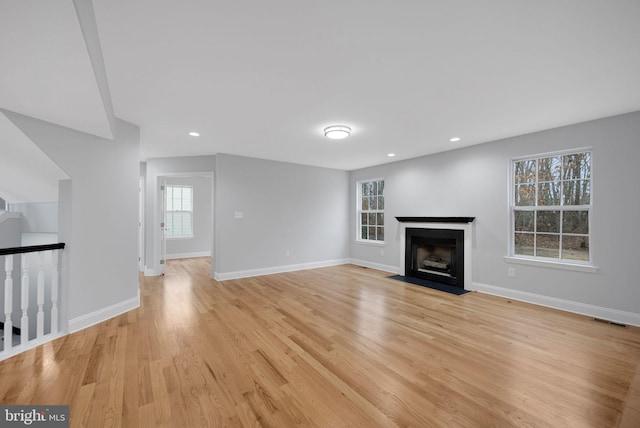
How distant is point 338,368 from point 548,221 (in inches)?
145

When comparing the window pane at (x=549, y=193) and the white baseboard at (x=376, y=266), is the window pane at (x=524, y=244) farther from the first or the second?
the white baseboard at (x=376, y=266)

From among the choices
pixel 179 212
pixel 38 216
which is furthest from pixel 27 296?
pixel 179 212

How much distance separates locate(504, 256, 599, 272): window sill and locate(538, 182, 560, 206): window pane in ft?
2.74

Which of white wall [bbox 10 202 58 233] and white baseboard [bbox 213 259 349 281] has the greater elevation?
white wall [bbox 10 202 58 233]

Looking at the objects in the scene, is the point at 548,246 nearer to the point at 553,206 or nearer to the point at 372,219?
the point at 553,206

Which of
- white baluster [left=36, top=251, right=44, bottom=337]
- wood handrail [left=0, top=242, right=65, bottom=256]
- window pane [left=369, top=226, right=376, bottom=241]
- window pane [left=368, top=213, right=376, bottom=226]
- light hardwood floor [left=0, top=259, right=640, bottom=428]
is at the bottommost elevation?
light hardwood floor [left=0, top=259, right=640, bottom=428]

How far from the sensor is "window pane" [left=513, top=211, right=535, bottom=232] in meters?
3.77

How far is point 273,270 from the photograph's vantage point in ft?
17.9

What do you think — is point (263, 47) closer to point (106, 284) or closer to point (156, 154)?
point (106, 284)

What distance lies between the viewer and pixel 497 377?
1943 mm

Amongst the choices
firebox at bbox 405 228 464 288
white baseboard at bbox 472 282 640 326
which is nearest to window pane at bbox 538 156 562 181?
firebox at bbox 405 228 464 288

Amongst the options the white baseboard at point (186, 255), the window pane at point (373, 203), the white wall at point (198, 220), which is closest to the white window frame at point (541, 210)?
the window pane at point (373, 203)

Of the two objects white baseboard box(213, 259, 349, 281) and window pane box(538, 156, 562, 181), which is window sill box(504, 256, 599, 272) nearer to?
window pane box(538, 156, 562, 181)

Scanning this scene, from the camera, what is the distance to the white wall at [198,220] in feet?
24.1
